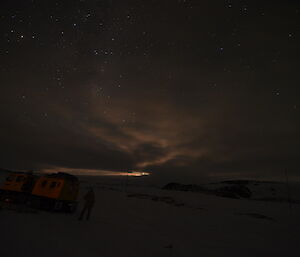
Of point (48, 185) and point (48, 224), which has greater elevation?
point (48, 185)

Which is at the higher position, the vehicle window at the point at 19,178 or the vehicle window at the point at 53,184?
the vehicle window at the point at 19,178

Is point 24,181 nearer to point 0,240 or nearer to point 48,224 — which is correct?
point 48,224

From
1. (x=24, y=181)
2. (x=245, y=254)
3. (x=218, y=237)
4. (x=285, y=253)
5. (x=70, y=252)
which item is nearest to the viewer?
(x=70, y=252)

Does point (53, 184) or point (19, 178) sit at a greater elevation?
point (19, 178)

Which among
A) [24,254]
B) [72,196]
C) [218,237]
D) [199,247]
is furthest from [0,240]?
[218,237]

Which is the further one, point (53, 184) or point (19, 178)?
point (19, 178)

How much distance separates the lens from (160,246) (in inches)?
348

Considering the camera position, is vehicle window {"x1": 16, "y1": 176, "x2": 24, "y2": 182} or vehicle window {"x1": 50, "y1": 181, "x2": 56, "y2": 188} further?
vehicle window {"x1": 16, "y1": 176, "x2": 24, "y2": 182}

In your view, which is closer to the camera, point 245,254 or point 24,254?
point 24,254

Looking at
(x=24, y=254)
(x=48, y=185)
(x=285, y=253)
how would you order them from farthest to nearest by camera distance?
1. (x=48, y=185)
2. (x=285, y=253)
3. (x=24, y=254)

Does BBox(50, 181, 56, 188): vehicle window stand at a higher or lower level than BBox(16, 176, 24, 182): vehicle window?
lower

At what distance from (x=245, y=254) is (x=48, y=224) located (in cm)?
946

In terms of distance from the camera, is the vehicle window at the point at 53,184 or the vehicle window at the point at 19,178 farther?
the vehicle window at the point at 19,178

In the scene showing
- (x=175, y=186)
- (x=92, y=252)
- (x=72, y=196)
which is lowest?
(x=92, y=252)
